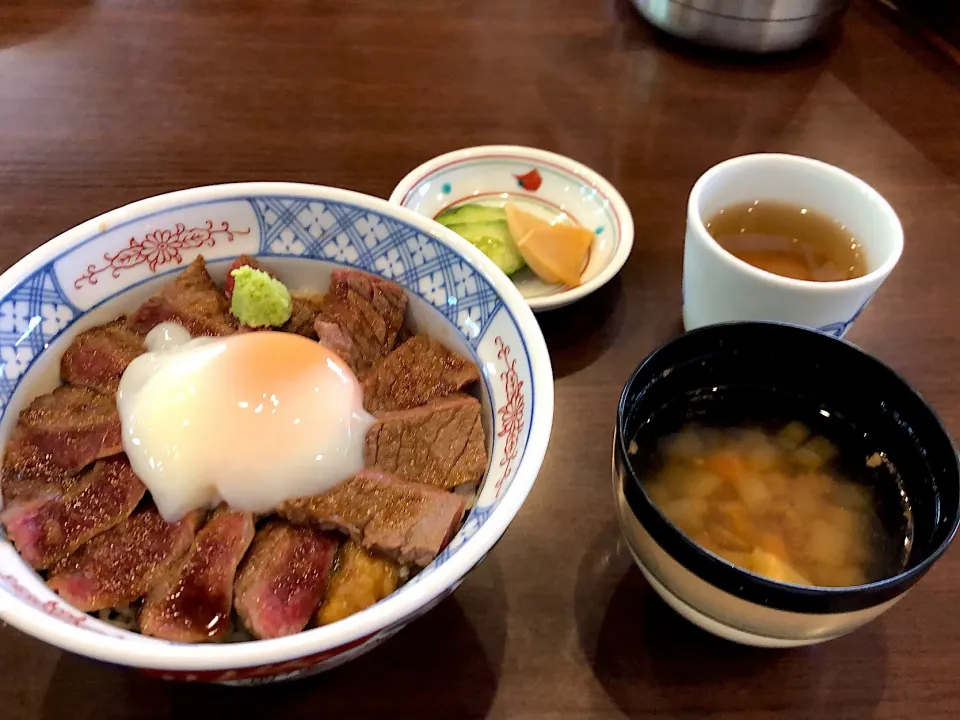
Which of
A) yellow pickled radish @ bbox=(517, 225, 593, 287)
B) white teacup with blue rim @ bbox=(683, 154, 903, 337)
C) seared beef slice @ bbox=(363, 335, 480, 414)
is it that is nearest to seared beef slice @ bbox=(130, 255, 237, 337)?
seared beef slice @ bbox=(363, 335, 480, 414)

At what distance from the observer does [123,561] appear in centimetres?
117

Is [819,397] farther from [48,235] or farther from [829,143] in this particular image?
[48,235]

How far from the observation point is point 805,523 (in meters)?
1.24

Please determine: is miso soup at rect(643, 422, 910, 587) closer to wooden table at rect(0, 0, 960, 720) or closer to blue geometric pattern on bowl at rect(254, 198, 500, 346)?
wooden table at rect(0, 0, 960, 720)

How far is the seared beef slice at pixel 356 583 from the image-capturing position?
1119mm

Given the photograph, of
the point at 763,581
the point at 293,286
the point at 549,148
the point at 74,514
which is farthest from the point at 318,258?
the point at 549,148

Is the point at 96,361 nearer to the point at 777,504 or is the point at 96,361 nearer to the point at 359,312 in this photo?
the point at 359,312

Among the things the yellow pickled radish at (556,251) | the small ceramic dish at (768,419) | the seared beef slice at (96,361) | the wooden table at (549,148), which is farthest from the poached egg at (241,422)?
the yellow pickled radish at (556,251)

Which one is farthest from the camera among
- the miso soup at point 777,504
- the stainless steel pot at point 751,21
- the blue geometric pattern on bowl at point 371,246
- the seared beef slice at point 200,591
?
the stainless steel pot at point 751,21

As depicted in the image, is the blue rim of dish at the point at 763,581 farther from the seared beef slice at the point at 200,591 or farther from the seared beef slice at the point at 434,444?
the seared beef slice at the point at 200,591

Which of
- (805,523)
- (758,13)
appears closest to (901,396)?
(805,523)

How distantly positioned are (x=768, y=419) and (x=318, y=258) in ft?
3.00

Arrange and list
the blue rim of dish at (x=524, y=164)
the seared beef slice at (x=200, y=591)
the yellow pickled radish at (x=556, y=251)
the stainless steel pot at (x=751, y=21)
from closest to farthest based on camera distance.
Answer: the seared beef slice at (x=200, y=591) < the yellow pickled radish at (x=556, y=251) < the blue rim of dish at (x=524, y=164) < the stainless steel pot at (x=751, y=21)

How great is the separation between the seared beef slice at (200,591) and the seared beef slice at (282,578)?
0.03 meters
